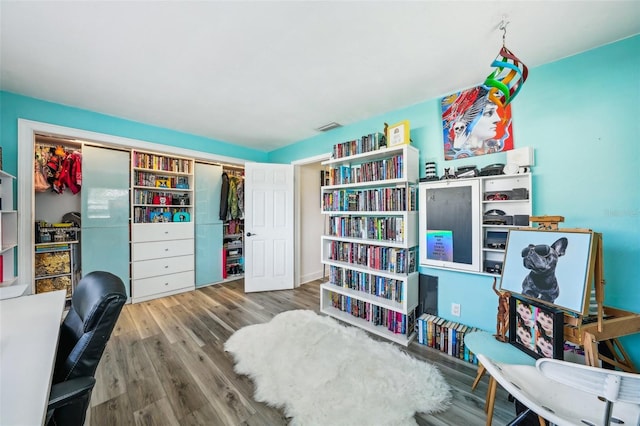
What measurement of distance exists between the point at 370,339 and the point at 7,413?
85.1 inches

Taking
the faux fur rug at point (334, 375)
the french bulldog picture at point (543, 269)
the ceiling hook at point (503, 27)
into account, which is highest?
the ceiling hook at point (503, 27)

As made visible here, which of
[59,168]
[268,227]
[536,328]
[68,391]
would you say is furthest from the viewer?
[268,227]

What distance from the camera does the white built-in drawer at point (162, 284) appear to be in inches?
121

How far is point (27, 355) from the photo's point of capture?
88 cm

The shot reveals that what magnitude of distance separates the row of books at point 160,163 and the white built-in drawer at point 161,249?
3.57 ft

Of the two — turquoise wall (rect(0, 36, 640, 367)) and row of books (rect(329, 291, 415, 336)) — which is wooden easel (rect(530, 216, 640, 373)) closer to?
turquoise wall (rect(0, 36, 640, 367))

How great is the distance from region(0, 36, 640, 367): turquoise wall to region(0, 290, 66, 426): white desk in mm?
1926

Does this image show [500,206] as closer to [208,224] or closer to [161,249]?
[208,224]

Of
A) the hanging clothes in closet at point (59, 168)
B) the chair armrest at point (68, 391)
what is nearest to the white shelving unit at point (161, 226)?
the hanging clothes in closet at point (59, 168)

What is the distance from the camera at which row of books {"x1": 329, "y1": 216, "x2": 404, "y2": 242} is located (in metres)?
2.31

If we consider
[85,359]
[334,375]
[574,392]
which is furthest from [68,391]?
[574,392]

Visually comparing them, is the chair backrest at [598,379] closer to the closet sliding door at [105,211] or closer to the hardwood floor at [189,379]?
the hardwood floor at [189,379]

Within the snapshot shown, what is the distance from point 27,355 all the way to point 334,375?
1.61 metres

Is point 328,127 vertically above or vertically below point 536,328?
above
